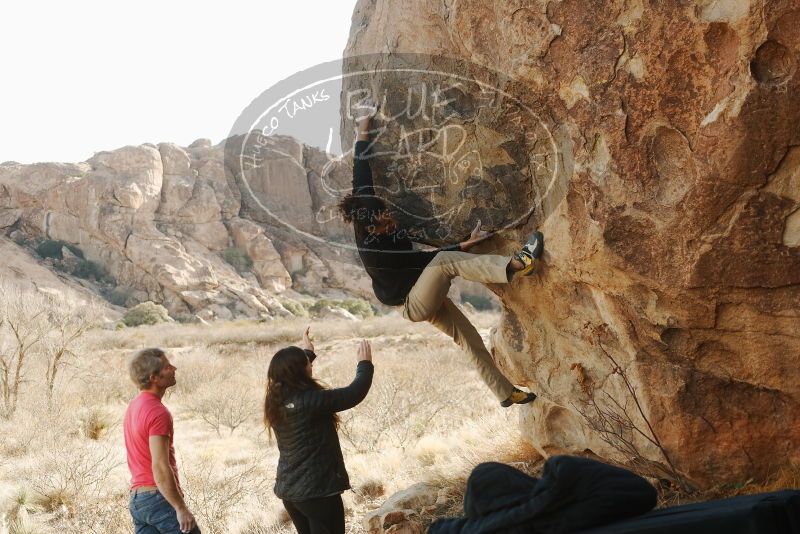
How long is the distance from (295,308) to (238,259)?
18.3 feet

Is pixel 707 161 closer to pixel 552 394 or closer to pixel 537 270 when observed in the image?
pixel 537 270

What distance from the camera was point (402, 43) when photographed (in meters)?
4.59

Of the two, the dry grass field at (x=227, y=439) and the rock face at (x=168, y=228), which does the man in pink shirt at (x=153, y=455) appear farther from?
the rock face at (x=168, y=228)

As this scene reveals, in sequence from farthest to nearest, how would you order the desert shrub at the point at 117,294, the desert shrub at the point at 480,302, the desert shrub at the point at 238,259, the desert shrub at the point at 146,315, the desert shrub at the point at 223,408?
the desert shrub at the point at 238,259
the desert shrub at the point at 480,302
the desert shrub at the point at 117,294
the desert shrub at the point at 146,315
the desert shrub at the point at 223,408

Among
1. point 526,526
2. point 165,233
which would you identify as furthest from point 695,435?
point 165,233

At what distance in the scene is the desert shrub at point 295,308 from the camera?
37.8 meters

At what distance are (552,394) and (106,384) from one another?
1251 cm

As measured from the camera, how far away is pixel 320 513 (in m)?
3.63

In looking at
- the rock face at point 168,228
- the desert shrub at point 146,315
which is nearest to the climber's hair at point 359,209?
the desert shrub at point 146,315

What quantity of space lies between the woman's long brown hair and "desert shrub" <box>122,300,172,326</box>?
101ft

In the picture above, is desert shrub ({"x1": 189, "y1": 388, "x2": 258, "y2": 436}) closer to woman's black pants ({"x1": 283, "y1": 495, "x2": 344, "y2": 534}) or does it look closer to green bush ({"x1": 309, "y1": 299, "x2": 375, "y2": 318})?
woman's black pants ({"x1": 283, "y1": 495, "x2": 344, "y2": 534})

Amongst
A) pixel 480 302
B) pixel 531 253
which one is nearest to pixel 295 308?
pixel 480 302

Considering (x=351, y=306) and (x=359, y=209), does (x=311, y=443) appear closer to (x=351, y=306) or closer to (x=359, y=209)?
(x=359, y=209)

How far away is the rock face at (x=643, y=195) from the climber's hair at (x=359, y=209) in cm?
22
